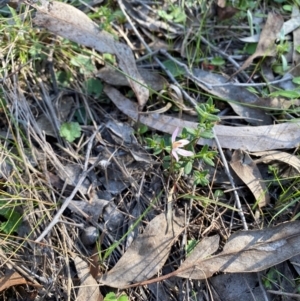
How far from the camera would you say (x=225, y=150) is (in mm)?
2156

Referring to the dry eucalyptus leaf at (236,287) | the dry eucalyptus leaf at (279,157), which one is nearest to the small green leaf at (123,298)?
the dry eucalyptus leaf at (236,287)

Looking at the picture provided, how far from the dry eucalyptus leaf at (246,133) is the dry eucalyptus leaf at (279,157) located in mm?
24

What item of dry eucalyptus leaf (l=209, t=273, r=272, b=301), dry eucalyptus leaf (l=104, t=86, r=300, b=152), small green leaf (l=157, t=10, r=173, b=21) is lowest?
dry eucalyptus leaf (l=209, t=273, r=272, b=301)

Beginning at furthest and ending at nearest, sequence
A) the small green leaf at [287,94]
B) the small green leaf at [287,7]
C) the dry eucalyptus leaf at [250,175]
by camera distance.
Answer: the small green leaf at [287,7] < the small green leaf at [287,94] < the dry eucalyptus leaf at [250,175]

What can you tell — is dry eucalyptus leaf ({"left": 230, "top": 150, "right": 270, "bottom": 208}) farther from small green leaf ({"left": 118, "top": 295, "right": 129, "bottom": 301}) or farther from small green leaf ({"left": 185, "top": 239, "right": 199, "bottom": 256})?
small green leaf ({"left": 118, "top": 295, "right": 129, "bottom": 301})

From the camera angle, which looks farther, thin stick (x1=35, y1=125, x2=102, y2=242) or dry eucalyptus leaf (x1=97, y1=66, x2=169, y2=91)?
dry eucalyptus leaf (x1=97, y1=66, x2=169, y2=91)

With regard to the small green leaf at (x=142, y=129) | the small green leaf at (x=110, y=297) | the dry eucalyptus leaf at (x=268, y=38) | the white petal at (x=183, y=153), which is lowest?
the small green leaf at (x=110, y=297)

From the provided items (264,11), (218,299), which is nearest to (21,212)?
(218,299)

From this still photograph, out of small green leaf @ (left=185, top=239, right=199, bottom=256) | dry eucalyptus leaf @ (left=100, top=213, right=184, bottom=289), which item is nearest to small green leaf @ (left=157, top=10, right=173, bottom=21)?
dry eucalyptus leaf @ (left=100, top=213, right=184, bottom=289)

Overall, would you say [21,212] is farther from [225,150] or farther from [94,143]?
[225,150]

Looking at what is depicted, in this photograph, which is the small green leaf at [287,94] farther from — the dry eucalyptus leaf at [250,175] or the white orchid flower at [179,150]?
the white orchid flower at [179,150]

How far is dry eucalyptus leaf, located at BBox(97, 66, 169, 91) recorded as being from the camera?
2.31m

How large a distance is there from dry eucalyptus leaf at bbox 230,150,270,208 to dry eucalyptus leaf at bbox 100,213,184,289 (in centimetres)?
34

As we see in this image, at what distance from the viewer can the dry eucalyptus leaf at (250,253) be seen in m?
1.89
